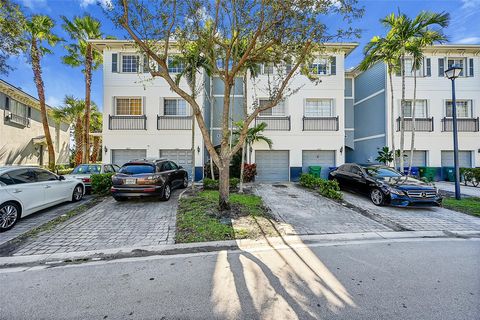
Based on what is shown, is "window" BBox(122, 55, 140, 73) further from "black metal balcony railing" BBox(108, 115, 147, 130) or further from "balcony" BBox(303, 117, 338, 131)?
"balcony" BBox(303, 117, 338, 131)

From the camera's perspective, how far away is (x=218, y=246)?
449 cm

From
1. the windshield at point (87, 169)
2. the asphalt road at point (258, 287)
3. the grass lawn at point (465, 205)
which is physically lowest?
the asphalt road at point (258, 287)

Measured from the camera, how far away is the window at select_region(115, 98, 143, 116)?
13984 mm

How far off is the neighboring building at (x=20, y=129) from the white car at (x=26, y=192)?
12.9 metres

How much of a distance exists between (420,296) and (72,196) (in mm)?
9956

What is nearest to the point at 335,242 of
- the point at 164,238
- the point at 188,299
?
the point at 188,299

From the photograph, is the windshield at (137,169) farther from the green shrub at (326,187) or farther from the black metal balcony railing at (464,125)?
the black metal balcony railing at (464,125)

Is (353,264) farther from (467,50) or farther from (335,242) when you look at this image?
(467,50)

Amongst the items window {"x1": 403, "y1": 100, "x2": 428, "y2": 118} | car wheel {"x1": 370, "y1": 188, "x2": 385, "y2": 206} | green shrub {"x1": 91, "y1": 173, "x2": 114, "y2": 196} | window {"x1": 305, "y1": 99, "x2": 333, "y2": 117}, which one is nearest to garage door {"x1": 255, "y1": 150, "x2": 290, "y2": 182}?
window {"x1": 305, "y1": 99, "x2": 333, "y2": 117}

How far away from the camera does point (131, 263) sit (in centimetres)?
378

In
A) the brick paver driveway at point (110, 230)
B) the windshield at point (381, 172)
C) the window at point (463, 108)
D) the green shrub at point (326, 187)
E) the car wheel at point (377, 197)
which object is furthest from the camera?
the window at point (463, 108)

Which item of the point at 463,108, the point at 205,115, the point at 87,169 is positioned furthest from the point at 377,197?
the point at 463,108

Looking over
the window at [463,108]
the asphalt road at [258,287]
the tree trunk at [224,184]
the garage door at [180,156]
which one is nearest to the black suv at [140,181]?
the tree trunk at [224,184]

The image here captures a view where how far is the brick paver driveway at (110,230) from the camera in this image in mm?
4480
